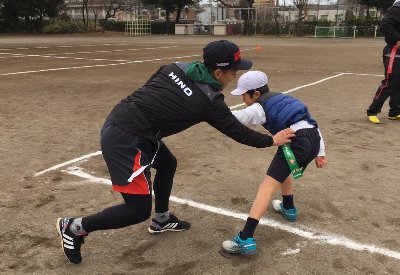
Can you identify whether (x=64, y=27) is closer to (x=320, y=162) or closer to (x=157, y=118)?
(x=320, y=162)

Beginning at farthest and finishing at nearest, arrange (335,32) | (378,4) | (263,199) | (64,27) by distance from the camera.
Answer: (64,27)
(378,4)
(335,32)
(263,199)

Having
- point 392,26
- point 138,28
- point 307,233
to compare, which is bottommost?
point 307,233

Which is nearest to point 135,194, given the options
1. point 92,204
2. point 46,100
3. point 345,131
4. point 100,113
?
point 92,204

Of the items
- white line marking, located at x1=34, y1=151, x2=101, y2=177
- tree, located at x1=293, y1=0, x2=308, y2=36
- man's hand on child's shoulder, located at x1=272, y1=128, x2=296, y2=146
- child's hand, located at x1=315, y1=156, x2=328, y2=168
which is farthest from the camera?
tree, located at x1=293, y1=0, x2=308, y2=36

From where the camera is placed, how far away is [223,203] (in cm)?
404

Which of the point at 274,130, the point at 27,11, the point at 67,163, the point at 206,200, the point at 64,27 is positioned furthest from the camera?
the point at 64,27

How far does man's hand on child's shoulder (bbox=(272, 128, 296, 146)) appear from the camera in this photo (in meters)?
3.05

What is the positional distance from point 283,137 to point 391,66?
4620 mm

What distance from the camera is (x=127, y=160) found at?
279 centimetres

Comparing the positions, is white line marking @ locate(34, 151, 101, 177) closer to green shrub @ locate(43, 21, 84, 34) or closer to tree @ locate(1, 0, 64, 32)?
tree @ locate(1, 0, 64, 32)

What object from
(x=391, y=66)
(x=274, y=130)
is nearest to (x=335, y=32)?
(x=391, y=66)

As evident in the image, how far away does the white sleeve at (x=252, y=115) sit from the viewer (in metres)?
3.10

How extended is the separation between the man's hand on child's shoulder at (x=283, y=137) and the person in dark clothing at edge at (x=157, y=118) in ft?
0.45

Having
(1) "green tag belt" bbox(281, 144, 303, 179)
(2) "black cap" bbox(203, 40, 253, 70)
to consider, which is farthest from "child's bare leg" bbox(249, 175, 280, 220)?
(2) "black cap" bbox(203, 40, 253, 70)
